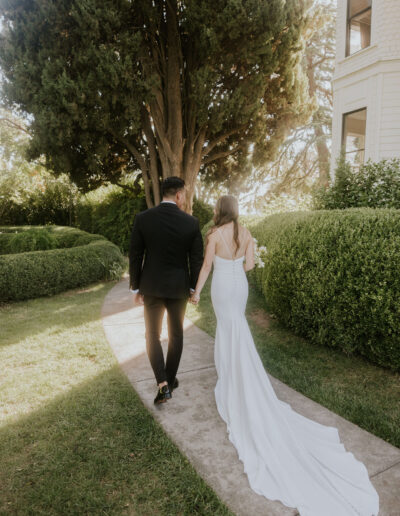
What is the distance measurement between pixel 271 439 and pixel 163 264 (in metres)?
1.63

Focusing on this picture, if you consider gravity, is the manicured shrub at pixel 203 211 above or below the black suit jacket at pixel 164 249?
above

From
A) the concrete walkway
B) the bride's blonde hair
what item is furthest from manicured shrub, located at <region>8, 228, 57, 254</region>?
the bride's blonde hair

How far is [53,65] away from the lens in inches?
334

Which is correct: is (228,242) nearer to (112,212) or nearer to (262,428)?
(262,428)

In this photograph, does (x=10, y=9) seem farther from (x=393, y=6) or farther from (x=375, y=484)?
(x=375, y=484)

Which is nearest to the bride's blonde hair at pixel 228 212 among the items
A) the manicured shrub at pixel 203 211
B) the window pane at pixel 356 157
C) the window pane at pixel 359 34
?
the window pane at pixel 356 157

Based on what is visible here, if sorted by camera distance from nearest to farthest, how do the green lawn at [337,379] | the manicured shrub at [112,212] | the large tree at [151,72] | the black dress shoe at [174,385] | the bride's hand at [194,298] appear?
the green lawn at [337,379], the bride's hand at [194,298], the black dress shoe at [174,385], the large tree at [151,72], the manicured shrub at [112,212]

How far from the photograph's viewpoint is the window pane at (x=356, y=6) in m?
10.3

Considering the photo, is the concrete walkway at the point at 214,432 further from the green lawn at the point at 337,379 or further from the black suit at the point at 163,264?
the black suit at the point at 163,264

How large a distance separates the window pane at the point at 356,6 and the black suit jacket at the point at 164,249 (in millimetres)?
11089

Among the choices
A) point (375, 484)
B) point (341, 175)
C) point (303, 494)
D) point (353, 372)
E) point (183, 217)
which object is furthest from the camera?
point (341, 175)

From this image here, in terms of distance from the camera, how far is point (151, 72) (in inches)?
376

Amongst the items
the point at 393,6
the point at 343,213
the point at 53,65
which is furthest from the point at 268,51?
the point at 343,213

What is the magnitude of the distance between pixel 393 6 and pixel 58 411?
38.9 feet
